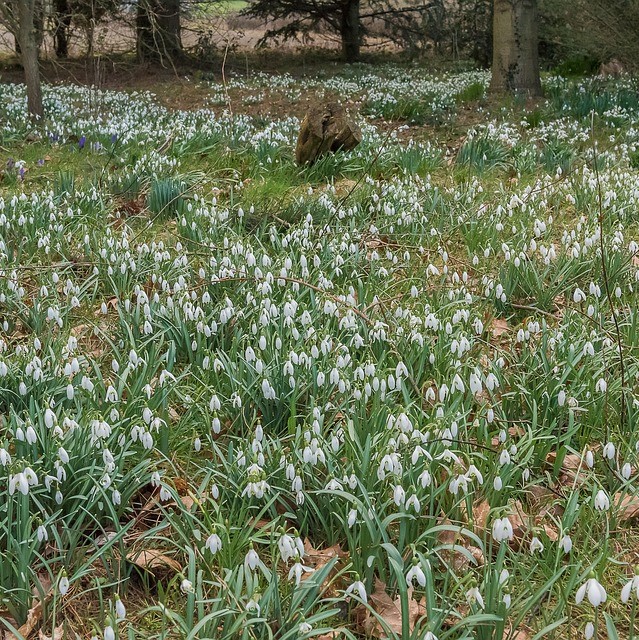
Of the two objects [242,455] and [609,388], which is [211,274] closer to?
[242,455]

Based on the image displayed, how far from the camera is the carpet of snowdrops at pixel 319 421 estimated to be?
6.34ft

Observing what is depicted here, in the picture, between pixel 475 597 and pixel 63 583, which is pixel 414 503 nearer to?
pixel 475 597

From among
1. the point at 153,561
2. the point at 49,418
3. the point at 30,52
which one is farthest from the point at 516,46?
the point at 153,561

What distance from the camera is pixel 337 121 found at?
673 centimetres

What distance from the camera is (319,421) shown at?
2484mm

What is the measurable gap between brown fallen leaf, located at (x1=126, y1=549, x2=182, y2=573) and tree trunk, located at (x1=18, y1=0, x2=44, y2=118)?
7514 millimetres

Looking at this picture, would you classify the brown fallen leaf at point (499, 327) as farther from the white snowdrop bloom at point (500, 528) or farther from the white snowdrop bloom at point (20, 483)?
the white snowdrop bloom at point (20, 483)

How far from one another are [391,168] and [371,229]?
2218 mm

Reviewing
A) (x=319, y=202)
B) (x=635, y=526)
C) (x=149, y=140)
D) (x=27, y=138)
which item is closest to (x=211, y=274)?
(x=319, y=202)

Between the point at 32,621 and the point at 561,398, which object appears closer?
the point at 32,621

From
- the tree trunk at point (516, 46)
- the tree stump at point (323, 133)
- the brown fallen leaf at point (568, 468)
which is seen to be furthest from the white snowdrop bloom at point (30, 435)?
the tree trunk at point (516, 46)

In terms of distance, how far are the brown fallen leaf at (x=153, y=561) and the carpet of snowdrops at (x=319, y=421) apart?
11 mm

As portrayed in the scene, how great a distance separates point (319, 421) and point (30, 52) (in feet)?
24.6

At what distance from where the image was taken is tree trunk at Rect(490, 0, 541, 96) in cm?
1046
